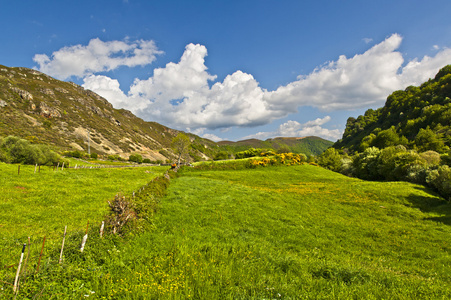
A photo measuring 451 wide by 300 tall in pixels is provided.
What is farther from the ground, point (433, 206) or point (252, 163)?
point (252, 163)

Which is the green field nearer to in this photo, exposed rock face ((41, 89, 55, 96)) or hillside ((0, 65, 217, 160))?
hillside ((0, 65, 217, 160))

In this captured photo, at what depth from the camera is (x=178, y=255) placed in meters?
8.24

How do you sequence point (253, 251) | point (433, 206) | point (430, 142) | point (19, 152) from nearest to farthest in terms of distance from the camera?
point (253, 251)
point (433, 206)
point (19, 152)
point (430, 142)

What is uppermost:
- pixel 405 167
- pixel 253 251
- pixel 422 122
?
pixel 422 122

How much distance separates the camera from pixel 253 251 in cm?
1020

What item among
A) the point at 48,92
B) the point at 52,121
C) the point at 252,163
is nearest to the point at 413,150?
the point at 252,163

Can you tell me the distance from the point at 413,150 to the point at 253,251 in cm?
6465

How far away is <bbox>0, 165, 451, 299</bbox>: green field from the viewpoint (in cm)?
618

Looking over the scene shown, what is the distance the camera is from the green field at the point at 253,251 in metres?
6.18

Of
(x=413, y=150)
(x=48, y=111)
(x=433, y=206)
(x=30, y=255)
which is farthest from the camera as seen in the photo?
(x=48, y=111)

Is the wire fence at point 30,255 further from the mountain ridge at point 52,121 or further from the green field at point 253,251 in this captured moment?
the mountain ridge at point 52,121

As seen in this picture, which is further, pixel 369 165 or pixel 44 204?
pixel 369 165

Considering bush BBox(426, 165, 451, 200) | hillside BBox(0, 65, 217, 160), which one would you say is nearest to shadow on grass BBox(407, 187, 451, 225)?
bush BBox(426, 165, 451, 200)

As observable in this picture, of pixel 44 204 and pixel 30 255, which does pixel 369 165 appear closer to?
pixel 30 255
